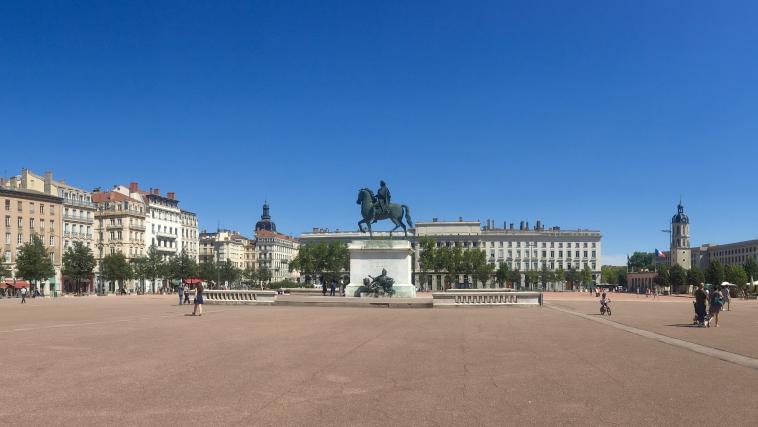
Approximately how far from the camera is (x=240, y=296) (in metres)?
45.4

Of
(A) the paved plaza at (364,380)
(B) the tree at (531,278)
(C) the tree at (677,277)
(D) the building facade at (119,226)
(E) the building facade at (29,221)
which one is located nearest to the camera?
(A) the paved plaza at (364,380)

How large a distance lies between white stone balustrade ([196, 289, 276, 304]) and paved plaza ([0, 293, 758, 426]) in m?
23.7

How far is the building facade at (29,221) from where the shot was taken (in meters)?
96.5

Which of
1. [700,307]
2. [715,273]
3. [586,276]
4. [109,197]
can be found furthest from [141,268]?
A: [586,276]

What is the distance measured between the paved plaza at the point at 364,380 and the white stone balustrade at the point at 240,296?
931 inches

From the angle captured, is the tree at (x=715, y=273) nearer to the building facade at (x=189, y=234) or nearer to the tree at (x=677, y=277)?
the tree at (x=677, y=277)

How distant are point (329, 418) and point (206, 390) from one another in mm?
2872

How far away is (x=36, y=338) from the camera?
62.8 feet

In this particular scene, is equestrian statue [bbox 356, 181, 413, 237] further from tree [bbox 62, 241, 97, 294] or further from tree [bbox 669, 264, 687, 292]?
tree [bbox 669, 264, 687, 292]

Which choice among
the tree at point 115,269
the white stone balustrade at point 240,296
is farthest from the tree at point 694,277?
the white stone balustrade at point 240,296

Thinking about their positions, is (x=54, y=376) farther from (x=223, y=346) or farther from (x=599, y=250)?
(x=599, y=250)

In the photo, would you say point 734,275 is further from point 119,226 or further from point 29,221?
point 29,221

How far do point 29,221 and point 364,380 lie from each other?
339 ft

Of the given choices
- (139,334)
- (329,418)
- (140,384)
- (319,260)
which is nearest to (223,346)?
(139,334)
